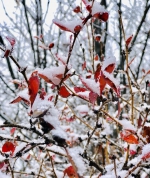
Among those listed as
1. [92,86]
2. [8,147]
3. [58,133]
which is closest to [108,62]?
[92,86]

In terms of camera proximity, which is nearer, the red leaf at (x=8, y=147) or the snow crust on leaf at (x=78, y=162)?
the snow crust on leaf at (x=78, y=162)

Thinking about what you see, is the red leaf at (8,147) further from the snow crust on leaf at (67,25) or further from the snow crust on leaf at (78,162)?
the snow crust on leaf at (67,25)

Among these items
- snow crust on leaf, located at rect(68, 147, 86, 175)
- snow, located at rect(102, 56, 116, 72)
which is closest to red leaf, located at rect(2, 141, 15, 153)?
snow crust on leaf, located at rect(68, 147, 86, 175)

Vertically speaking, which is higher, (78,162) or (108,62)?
(108,62)

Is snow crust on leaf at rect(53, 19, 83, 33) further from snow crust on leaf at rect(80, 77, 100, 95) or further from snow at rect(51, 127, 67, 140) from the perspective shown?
snow at rect(51, 127, 67, 140)

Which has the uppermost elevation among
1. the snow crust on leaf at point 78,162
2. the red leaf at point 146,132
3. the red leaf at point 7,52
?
the red leaf at point 7,52

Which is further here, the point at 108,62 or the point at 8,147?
the point at 8,147

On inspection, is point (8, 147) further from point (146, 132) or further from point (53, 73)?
point (146, 132)

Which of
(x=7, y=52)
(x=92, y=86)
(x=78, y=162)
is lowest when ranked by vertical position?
(x=78, y=162)

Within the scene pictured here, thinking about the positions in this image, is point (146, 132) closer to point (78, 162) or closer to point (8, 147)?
point (78, 162)

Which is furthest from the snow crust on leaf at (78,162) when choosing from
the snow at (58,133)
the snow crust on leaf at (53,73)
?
the snow crust on leaf at (53,73)

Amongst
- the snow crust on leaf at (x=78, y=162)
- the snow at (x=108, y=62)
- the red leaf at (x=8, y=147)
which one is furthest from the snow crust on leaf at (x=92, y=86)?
the red leaf at (x=8, y=147)

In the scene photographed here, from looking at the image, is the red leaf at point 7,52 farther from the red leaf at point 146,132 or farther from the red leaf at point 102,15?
the red leaf at point 146,132

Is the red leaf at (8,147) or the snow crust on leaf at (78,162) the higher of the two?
the red leaf at (8,147)
